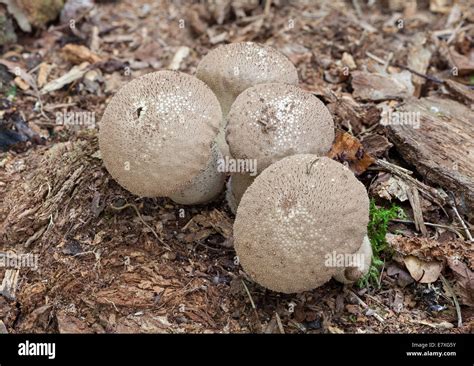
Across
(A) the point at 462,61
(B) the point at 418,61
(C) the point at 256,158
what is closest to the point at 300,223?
(C) the point at 256,158

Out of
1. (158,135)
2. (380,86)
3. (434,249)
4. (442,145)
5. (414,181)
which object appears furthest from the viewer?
(380,86)

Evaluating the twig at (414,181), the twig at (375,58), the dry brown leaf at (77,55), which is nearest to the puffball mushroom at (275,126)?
the twig at (414,181)

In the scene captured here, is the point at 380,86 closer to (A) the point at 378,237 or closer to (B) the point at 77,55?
(A) the point at 378,237

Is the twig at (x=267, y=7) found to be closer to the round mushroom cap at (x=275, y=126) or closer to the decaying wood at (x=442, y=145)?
the decaying wood at (x=442, y=145)

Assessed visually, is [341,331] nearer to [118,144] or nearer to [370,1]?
[118,144]

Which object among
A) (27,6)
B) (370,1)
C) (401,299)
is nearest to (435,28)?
(370,1)

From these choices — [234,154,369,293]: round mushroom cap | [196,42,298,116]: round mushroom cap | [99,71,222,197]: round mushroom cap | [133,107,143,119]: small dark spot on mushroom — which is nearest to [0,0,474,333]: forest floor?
[234,154,369,293]: round mushroom cap

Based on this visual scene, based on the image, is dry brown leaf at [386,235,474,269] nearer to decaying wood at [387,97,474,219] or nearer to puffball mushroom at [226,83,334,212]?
decaying wood at [387,97,474,219]
